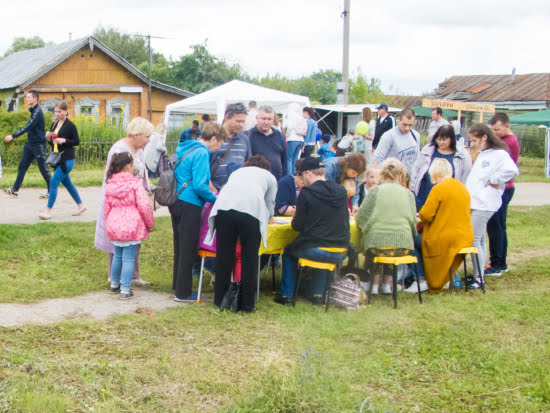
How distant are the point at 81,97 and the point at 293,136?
680 inches

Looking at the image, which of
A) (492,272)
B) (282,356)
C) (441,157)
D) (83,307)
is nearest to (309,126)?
(441,157)

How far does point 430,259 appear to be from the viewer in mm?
6879

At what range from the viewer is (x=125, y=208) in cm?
602

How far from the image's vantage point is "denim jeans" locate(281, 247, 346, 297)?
6.04 meters

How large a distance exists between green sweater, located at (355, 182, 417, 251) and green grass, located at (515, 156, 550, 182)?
15515 millimetres

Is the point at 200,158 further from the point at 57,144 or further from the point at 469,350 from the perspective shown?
the point at 57,144

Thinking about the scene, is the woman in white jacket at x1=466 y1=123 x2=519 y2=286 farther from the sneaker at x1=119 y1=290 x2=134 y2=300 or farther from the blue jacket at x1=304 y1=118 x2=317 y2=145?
the blue jacket at x1=304 y1=118 x2=317 y2=145

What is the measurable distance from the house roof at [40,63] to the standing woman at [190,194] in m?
21.3

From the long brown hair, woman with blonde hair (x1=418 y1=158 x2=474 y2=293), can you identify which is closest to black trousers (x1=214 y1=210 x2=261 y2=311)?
woman with blonde hair (x1=418 y1=158 x2=474 y2=293)

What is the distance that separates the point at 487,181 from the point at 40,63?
2457cm

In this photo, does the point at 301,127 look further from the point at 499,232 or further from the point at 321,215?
the point at 321,215

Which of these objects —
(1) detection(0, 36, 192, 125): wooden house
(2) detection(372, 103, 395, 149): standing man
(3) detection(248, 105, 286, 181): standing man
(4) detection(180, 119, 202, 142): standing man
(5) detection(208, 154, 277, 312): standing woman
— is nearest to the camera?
(5) detection(208, 154, 277, 312): standing woman

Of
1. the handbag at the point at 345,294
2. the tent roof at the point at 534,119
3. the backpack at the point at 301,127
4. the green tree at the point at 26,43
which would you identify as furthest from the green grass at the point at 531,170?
the green tree at the point at 26,43

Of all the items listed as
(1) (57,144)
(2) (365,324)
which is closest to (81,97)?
(1) (57,144)
